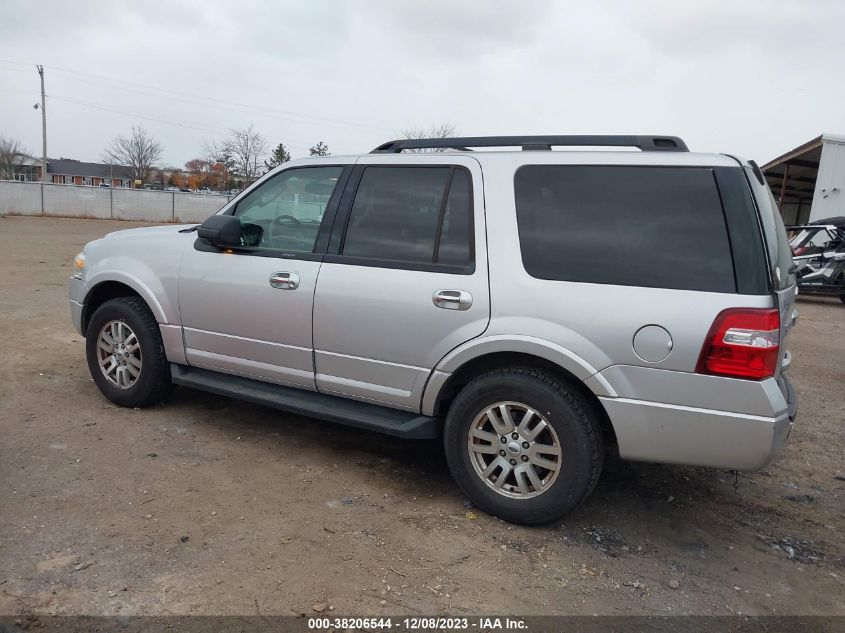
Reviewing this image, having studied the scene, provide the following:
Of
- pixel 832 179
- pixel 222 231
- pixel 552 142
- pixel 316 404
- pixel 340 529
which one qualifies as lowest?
pixel 340 529

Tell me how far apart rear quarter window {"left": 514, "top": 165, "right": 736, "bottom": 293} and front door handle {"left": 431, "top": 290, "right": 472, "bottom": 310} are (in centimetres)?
36

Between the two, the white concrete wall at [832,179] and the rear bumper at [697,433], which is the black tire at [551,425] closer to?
the rear bumper at [697,433]

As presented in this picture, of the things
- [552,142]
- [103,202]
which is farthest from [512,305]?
[103,202]

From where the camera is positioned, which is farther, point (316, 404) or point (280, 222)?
point (280, 222)

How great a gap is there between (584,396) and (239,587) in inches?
72.9

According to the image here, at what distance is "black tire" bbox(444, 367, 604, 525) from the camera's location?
321cm

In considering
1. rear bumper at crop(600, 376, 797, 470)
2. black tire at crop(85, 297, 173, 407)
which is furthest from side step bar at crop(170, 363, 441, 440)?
rear bumper at crop(600, 376, 797, 470)

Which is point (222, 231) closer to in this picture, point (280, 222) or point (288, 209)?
point (280, 222)

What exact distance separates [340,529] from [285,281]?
1.53 metres

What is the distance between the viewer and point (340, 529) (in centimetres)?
333

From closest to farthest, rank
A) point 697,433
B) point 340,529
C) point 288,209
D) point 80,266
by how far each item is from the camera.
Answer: point 697,433 < point 340,529 < point 288,209 < point 80,266

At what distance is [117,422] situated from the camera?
4.62 m

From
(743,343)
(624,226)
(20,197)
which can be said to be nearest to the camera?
(743,343)

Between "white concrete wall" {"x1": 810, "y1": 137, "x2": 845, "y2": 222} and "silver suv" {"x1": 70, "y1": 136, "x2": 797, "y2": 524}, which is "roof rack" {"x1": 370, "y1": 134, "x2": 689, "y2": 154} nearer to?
"silver suv" {"x1": 70, "y1": 136, "x2": 797, "y2": 524}
